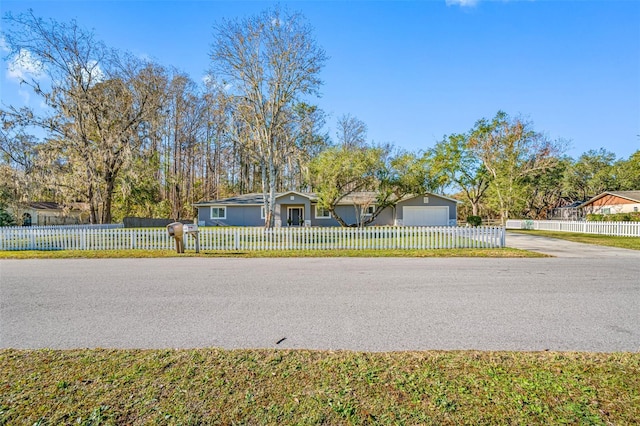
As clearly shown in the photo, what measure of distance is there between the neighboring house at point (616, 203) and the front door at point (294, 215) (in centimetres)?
3035

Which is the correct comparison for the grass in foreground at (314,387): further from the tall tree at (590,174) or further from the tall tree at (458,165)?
the tall tree at (590,174)

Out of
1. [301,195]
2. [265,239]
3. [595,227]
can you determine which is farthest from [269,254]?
[595,227]

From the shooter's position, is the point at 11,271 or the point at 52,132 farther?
the point at 52,132

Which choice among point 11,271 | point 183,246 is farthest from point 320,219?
point 11,271

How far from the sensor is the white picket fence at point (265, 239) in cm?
1310

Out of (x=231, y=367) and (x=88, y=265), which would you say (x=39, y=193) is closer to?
(x=88, y=265)

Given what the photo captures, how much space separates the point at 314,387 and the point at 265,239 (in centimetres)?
1068

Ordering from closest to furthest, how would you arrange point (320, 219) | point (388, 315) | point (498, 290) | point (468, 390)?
1. point (468, 390)
2. point (388, 315)
3. point (498, 290)
4. point (320, 219)

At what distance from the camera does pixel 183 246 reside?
Answer: 482 inches

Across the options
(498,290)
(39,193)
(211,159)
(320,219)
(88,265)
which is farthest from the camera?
(211,159)

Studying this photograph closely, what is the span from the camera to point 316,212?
2822 cm

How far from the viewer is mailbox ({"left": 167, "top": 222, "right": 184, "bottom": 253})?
11641 mm

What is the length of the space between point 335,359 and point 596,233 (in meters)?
25.3

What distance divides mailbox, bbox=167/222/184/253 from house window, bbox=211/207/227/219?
17082 mm
